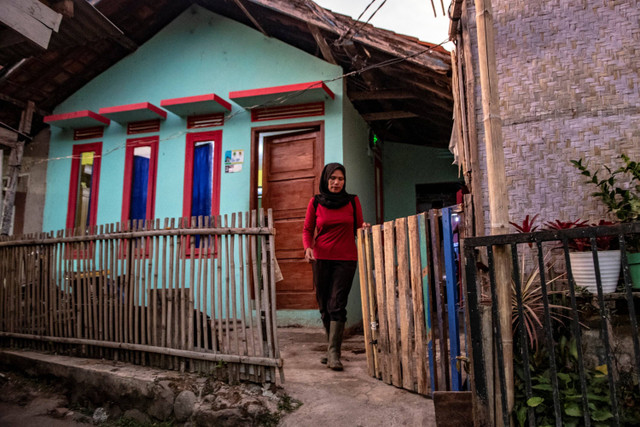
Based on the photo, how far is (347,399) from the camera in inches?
119

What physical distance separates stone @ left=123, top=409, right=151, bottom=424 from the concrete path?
112 cm

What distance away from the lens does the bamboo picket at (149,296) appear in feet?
11.0

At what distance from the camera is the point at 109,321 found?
4.09 meters

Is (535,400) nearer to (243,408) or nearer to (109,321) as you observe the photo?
(243,408)

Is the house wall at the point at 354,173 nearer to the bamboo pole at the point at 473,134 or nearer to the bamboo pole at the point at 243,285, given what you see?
the bamboo pole at the point at 243,285

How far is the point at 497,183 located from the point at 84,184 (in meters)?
7.16

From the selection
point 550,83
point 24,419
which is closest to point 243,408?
point 24,419

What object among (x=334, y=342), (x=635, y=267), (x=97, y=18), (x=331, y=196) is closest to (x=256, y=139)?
(x=97, y=18)

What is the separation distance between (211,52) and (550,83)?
17.9ft

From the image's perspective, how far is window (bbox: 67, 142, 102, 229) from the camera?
7230mm

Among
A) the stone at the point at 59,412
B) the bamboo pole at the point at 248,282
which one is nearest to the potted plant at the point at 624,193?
the bamboo pole at the point at 248,282

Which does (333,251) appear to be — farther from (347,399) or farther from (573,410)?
(573,410)

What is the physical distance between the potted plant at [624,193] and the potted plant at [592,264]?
0.08 m

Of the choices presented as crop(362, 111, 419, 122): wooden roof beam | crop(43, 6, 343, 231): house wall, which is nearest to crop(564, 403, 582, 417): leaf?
crop(43, 6, 343, 231): house wall
